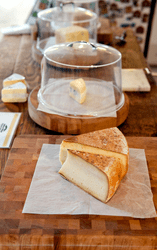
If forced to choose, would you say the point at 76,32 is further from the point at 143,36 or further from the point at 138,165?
the point at 143,36

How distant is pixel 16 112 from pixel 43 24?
881 millimetres

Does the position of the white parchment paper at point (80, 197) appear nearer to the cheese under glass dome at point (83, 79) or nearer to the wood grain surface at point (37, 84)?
the wood grain surface at point (37, 84)

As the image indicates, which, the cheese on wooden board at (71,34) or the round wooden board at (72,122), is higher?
the cheese on wooden board at (71,34)

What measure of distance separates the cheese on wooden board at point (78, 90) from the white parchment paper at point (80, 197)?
15.7 inches

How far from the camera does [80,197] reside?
0.83 meters

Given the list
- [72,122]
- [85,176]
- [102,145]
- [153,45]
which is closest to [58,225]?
[85,176]

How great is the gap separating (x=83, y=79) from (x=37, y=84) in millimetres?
387

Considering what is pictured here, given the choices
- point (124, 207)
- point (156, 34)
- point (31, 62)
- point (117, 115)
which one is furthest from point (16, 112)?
point (156, 34)

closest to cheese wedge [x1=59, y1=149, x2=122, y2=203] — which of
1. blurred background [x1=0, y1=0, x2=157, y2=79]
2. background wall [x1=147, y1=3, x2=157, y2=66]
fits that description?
blurred background [x1=0, y1=0, x2=157, y2=79]

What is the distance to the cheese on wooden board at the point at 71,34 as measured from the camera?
1.81 meters

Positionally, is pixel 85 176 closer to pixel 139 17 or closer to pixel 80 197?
pixel 80 197

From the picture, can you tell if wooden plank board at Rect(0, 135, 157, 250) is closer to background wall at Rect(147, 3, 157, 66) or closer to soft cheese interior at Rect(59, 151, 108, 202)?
soft cheese interior at Rect(59, 151, 108, 202)

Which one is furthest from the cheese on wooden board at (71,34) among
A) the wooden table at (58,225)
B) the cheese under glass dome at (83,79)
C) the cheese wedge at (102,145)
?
the cheese wedge at (102,145)

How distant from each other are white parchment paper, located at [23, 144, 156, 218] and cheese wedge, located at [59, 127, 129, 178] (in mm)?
57
